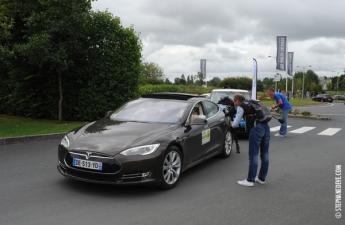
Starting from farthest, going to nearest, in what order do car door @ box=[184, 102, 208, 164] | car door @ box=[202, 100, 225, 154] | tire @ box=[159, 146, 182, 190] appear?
car door @ box=[202, 100, 225, 154] → car door @ box=[184, 102, 208, 164] → tire @ box=[159, 146, 182, 190]

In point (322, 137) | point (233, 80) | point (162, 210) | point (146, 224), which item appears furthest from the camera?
point (233, 80)

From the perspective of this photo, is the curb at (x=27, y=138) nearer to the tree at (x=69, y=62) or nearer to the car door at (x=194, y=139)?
the tree at (x=69, y=62)

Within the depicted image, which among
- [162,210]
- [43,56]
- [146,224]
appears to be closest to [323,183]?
[162,210]

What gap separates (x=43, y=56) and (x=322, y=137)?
1034 cm

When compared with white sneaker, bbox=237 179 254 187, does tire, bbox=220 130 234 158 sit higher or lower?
higher

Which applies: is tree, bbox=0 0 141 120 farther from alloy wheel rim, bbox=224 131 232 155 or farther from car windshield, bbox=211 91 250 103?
alloy wheel rim, bbox=224 131 232 155

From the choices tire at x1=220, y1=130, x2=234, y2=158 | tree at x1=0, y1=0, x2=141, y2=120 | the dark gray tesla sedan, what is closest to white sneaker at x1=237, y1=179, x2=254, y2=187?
the dark gray tesla sedan

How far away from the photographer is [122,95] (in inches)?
737

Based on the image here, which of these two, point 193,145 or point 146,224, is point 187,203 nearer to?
point 146,224

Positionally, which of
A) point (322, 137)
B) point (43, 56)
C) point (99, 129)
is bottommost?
point (322, 137)

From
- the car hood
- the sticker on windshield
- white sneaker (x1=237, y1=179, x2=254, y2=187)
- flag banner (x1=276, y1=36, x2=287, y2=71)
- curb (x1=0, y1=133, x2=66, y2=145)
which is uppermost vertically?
flag banner (x1=276, y1=36, x2=287, y2=71)

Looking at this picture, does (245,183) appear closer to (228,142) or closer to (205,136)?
(205,136)

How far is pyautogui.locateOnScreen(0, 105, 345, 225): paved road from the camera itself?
5.58m

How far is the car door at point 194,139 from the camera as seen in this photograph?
777cm
